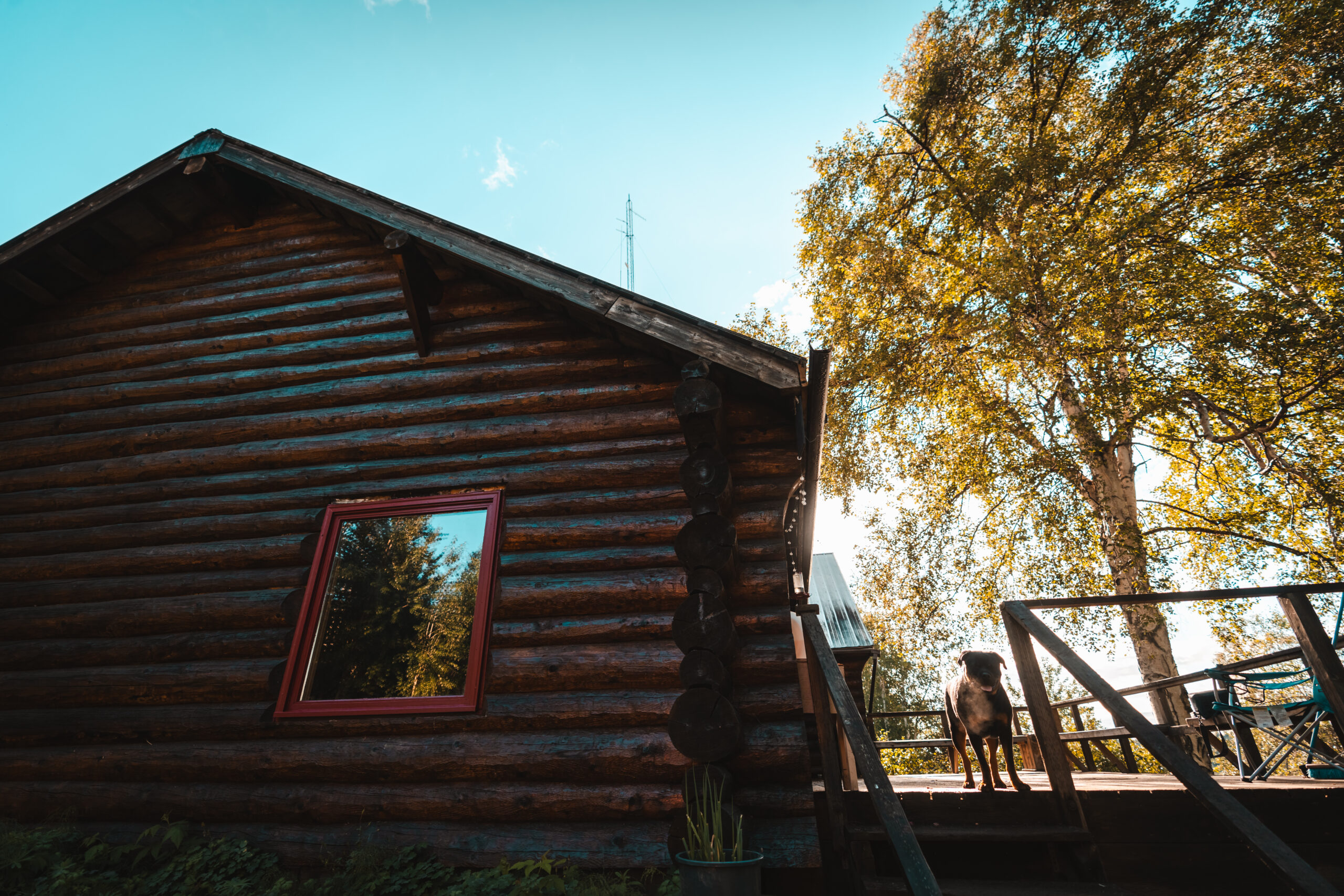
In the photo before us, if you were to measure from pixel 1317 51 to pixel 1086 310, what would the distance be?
5987mm

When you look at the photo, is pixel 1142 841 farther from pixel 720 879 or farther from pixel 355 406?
pixel 355 406

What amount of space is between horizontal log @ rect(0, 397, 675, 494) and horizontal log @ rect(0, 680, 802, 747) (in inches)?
79.3

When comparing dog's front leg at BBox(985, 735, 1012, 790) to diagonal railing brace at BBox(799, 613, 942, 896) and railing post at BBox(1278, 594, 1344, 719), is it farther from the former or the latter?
railing post at BBox(1278, 594, 1344, 719)

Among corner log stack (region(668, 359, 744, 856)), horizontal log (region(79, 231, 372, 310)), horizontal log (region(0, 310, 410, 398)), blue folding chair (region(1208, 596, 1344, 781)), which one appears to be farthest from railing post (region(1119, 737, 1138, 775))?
horizontal log (region(79, 231, 372, 310))

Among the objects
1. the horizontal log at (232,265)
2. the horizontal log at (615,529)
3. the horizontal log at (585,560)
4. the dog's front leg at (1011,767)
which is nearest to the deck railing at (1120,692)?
the dog's front leg at (1011,767)

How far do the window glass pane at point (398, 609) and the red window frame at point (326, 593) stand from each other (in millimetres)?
70

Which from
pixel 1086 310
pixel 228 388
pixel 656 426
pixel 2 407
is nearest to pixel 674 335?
pixel 656 426

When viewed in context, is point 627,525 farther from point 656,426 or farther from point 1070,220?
point 1070,220

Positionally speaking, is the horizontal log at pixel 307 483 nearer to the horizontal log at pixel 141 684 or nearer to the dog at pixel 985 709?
the horizontal log at pixel 141 684

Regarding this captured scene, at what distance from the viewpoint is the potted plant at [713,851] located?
8.91ft

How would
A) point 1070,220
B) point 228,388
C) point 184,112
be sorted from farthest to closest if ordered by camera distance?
1. point 184,112
2. point 1070,220
3. point 228,388

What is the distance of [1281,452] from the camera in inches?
404

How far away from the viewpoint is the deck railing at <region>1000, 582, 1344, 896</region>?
9.43ft

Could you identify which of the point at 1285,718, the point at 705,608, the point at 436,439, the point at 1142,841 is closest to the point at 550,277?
the point at 436,439
